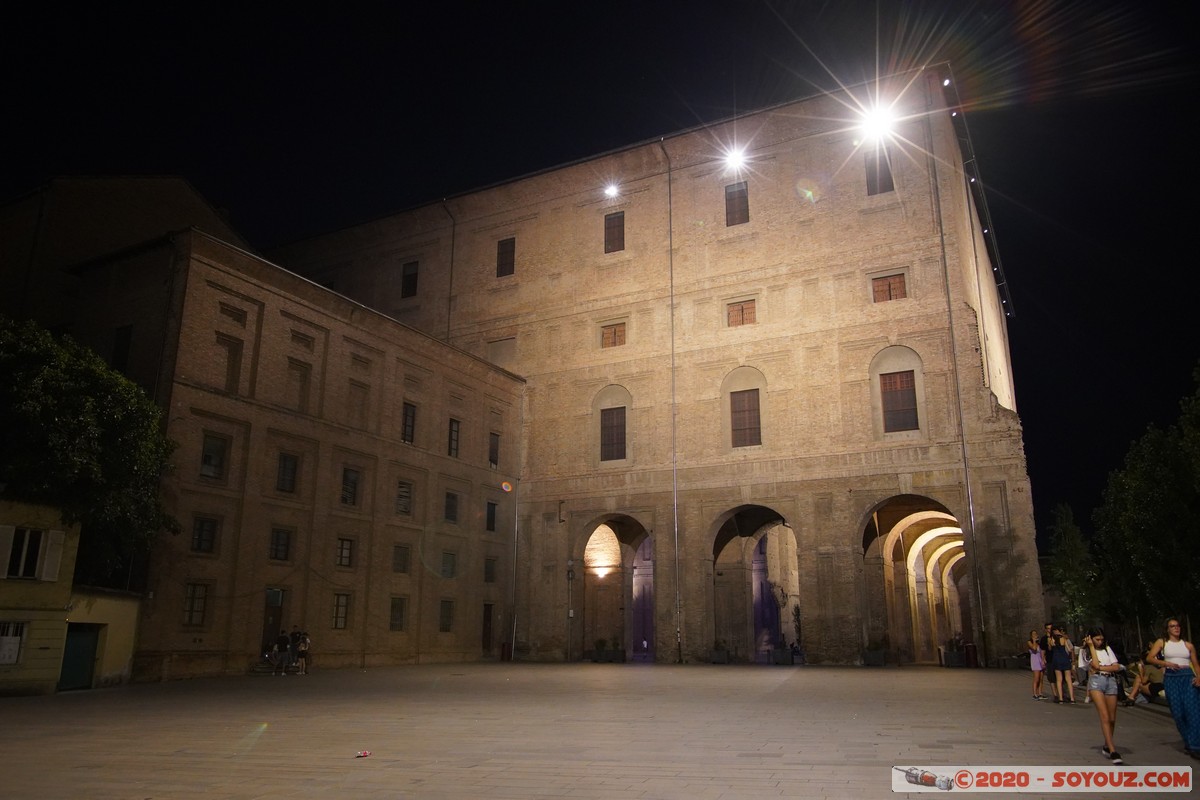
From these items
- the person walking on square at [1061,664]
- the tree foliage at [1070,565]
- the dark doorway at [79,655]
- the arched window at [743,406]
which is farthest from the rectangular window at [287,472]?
the tree foliage at [1070,565]

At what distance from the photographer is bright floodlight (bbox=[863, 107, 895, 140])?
102 ft

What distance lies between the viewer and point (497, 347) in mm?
36844

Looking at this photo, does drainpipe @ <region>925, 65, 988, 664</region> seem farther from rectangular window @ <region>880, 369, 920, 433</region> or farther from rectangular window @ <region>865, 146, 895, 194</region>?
rectangular window @ <region>865, 146, 895, 194</region>

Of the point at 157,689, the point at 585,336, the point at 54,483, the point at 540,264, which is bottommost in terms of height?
the point at 157,689

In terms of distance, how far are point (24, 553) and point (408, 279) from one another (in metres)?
24.5

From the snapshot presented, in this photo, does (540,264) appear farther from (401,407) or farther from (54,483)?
(54,483)

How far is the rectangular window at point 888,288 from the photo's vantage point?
97.1 feet

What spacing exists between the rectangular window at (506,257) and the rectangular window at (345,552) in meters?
14.6

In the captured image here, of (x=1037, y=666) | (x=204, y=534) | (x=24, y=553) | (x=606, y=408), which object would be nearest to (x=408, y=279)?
(x=606, y=408)

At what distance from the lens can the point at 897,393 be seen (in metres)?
28.8

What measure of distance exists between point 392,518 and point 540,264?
43.2 feet

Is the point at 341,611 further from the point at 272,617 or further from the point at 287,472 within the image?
the point at 287,472

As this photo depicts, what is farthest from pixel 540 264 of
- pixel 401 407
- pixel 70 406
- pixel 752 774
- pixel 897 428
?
pixel 752 774

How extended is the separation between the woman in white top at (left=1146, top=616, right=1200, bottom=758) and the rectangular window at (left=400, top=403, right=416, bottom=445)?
958 inches
